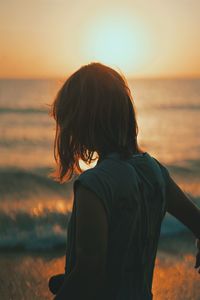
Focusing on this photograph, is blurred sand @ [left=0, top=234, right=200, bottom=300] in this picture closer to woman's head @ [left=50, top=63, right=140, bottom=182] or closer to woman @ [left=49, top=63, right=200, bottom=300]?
woman @ [left=49, top=63, right=200, bottom=300]

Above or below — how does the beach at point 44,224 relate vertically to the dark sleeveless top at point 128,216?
below

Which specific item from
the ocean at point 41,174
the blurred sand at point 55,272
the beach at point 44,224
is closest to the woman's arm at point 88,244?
the ocean at point 41,174

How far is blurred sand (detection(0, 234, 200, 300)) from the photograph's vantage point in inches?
208

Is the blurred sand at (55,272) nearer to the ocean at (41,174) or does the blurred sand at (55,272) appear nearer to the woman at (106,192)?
the ocean at (41,174)

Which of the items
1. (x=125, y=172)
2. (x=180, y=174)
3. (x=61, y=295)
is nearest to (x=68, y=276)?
(x=61, y=295)

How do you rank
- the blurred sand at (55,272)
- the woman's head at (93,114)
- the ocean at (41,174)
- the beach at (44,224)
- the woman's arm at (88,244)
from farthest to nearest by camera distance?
the ocean at (41,174) → the beach at (44,224) → the blurred sand at (55,272) → the woman's head at (93,114) → the woman's arm at (88,244)

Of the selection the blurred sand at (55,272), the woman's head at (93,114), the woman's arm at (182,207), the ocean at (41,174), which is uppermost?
the woman's head at (93,114)

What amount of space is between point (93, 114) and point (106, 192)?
Result: 0.26 meters

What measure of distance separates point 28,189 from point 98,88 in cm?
1122

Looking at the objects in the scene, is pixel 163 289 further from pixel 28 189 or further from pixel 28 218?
pixel 28 189

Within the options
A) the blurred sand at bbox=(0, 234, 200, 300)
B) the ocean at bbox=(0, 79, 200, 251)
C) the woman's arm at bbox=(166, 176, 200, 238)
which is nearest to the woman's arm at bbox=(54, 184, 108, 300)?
the woman's arm at bbox=(166, 176, 200, 238)

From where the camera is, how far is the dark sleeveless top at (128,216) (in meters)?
1.46

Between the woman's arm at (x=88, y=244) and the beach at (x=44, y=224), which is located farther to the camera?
the beach at (x=44, y=224)

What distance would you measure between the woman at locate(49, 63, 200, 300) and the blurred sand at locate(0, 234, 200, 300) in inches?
147
